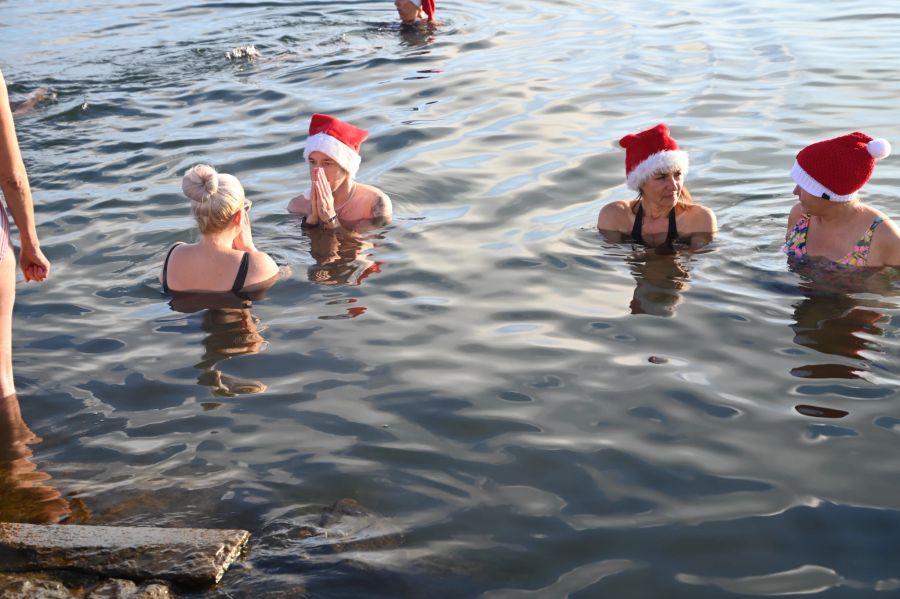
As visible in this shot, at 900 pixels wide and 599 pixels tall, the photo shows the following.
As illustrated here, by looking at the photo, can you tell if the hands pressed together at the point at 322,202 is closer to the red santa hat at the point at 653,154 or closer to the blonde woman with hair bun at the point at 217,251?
the blonde woman with hair bun at the point at 217,251

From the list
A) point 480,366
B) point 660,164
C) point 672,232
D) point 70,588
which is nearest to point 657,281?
point 672,232

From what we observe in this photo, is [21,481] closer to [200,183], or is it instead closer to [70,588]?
[70,588]

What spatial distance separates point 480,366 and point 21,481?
263 cm

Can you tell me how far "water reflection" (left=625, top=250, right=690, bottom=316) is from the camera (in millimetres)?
7152

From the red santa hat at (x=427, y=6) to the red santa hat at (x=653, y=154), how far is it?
9.92m

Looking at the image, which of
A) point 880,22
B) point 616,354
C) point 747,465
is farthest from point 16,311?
point 880,22

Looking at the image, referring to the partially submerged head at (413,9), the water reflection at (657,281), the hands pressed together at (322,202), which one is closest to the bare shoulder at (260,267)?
the hands pressed together at (322,202)

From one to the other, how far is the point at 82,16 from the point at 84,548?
60.7ft

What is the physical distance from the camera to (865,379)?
5.90m

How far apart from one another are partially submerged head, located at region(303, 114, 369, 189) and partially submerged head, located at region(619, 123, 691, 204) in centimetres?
238

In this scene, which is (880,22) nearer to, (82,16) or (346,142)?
(346,142)

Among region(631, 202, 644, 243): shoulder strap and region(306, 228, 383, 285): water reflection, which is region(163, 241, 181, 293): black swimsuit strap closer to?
region(306, 228, 383, 285): water reflection

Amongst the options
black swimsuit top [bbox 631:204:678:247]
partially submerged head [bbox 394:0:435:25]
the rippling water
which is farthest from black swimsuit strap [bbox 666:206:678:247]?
partially submerged head [bbox 394:0:435:25]

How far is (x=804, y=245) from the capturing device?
7.68 metres
